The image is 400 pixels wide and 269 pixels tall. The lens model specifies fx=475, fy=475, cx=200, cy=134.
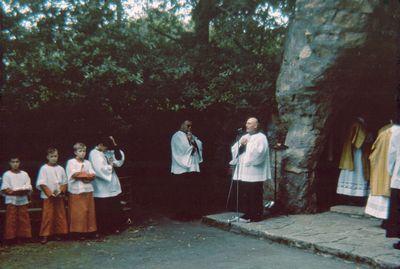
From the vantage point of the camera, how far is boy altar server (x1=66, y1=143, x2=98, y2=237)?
7832 mm

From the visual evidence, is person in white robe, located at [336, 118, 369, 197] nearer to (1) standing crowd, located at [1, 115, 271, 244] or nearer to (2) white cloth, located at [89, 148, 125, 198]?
(1) standing crowd, located at [1, 115, 271, 244]

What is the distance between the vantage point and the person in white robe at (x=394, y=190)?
21.0ft

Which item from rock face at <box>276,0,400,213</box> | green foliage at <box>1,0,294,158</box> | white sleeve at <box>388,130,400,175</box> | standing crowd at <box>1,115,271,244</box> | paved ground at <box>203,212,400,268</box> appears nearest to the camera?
paved ground at <box>203,212,400,268</box>

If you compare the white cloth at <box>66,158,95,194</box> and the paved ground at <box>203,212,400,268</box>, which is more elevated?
the white cloth at <box>66,158,95,194</box>

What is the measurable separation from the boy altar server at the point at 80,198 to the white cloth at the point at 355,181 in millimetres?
5157

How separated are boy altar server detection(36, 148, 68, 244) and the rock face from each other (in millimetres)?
4265

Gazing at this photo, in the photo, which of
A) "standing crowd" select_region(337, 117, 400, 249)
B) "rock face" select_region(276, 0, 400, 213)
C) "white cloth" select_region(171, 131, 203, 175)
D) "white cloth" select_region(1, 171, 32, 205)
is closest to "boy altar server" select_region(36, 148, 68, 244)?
"white cloth" select_region(1, 171, 32, 205)

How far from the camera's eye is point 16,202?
7512 millimetres

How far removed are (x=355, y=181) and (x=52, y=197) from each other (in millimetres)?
6012

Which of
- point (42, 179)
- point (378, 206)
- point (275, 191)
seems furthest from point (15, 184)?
point (378, 206)

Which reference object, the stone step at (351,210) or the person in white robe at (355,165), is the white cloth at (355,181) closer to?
the person in white robe at (355,165)

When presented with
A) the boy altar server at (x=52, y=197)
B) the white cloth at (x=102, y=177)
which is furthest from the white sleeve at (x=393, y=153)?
the boy altar server at (x=52, y=197)

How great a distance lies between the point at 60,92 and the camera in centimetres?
827

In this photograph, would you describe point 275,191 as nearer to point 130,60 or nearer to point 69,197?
point 130,60
